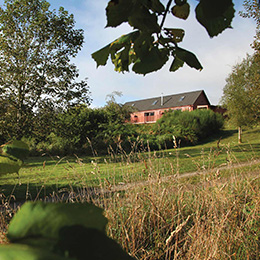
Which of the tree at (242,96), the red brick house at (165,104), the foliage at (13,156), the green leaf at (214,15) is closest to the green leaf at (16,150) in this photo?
the foliage at (13,156)

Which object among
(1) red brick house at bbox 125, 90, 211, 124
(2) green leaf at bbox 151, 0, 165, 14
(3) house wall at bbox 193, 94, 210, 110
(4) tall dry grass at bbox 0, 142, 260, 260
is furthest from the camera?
(1) red brick house at bbox 125, 90, 211, 124

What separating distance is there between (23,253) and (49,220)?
31 millimetres

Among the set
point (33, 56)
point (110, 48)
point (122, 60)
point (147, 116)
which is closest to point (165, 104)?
point (147, 116)

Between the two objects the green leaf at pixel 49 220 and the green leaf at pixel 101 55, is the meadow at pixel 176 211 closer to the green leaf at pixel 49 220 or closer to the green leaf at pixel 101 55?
the green leaf at pixel 101 55

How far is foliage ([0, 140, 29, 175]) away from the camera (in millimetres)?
454

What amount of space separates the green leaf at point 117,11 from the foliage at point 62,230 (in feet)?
2.01

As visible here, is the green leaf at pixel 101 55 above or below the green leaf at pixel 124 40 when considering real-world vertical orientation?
below

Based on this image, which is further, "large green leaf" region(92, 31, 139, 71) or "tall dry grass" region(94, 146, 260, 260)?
"tall dry grass" region(94, 146, 260, 260)

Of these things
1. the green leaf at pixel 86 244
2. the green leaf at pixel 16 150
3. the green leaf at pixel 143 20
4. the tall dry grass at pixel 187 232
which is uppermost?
the green leaf at pixel 143 20

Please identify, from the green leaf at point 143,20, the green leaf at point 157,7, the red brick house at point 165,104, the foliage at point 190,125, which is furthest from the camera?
the red brick house at point 165,104

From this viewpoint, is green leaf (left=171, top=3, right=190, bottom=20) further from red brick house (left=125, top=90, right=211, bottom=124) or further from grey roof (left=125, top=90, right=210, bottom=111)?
grey roof (left=125, top=90, right=210, bottom=111)

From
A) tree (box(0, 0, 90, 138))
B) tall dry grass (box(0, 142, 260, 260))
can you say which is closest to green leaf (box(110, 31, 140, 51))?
tall dry grass (box(0, 142, 260, 260))

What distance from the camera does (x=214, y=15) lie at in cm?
69

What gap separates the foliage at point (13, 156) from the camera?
1.49ft
